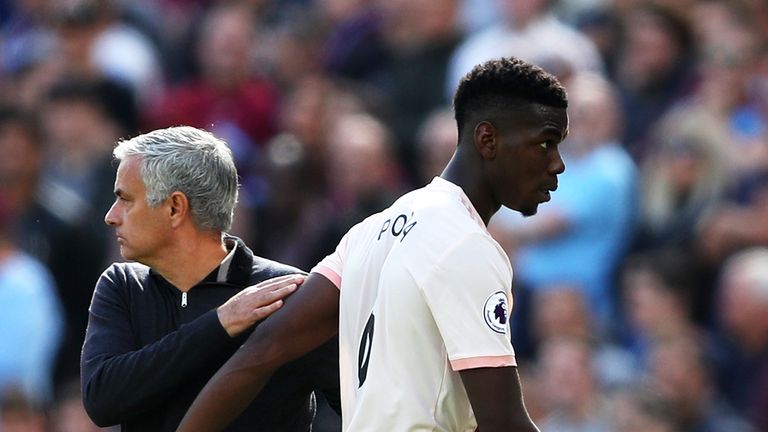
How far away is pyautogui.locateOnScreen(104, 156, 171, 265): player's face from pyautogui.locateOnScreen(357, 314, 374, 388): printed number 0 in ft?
2.45

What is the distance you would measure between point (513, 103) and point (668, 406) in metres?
4.11

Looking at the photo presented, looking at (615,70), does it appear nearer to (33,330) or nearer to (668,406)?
(668,406)

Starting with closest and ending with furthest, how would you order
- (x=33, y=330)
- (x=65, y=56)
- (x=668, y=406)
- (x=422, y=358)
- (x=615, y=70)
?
(x=422, y=358)
(x=668, y=406)
(x=33, y=330)
(x=615, y=70)
(x=65, y=56)

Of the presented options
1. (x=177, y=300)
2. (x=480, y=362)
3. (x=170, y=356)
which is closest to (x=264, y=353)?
(x=170, y=356)

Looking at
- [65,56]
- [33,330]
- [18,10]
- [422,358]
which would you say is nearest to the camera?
[422,358]

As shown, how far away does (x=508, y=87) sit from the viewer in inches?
175

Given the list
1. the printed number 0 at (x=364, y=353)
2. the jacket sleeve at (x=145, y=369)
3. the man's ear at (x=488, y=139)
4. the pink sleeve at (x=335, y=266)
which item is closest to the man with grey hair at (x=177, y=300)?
the jacket sleeve at (x=145, y=369)

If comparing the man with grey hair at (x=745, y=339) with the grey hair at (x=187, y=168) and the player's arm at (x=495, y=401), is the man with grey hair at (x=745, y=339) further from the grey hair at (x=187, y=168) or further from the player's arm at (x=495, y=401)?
the player's arm at (x=495, y=401)

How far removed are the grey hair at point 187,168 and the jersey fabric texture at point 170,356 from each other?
0.63 feet

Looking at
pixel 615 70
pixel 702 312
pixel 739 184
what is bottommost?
pixel 702 312

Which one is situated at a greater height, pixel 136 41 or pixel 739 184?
pixel 136 41

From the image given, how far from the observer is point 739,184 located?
28.6 ft

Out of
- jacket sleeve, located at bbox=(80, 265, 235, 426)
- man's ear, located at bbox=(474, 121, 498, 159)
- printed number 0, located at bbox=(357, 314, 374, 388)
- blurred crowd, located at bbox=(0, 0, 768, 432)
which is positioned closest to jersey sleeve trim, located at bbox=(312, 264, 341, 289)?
printed number 0, located at bbox=(357, 314, 374, 388)

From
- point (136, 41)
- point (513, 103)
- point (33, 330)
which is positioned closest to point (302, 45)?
point (136, 41)
